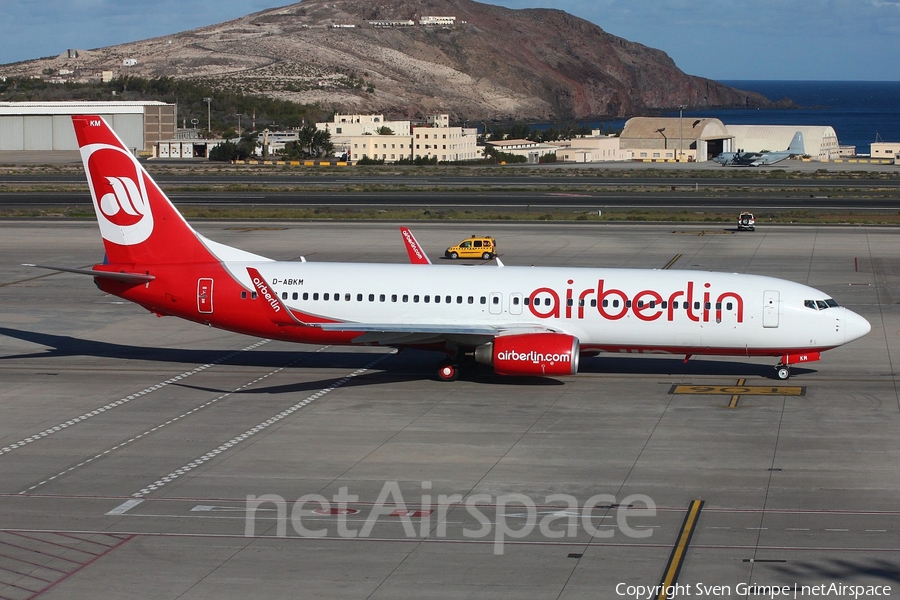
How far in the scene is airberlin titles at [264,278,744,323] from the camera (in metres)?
37.9

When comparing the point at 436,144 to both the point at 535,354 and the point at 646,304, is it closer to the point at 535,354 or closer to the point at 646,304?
the point at 646,304

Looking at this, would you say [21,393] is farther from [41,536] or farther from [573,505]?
[573,505]

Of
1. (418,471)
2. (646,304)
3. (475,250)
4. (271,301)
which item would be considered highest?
(646,304)

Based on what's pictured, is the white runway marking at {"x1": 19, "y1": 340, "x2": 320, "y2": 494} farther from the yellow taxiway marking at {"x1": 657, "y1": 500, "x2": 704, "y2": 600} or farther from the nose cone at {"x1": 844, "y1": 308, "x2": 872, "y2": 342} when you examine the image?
the nose cone at {"x1": 844, "y1": 308, "x2": 872, "y2": 342}

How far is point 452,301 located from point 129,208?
12.8 meters

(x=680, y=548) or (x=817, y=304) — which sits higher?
(x=817, y=304)

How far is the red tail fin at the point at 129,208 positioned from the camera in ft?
131

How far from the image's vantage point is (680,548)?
911 inches

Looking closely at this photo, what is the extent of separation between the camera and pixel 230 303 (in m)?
39.5

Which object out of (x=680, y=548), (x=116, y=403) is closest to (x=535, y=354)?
(x=680, y=548)

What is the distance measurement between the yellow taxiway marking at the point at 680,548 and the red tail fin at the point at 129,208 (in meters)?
21.8

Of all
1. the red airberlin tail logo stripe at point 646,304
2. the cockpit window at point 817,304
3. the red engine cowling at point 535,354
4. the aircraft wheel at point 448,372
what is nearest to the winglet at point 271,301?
the aircraft wheel at point 448,372

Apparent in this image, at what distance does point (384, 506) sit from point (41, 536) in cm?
786

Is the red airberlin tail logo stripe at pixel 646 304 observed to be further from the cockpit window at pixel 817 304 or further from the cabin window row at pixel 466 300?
the cockpit window at pixel 817 304
